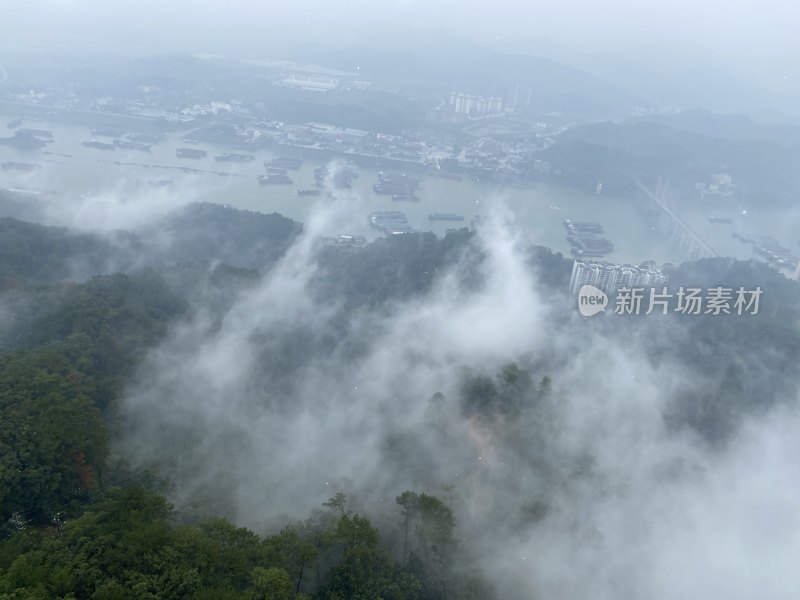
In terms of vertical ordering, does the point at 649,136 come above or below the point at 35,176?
above

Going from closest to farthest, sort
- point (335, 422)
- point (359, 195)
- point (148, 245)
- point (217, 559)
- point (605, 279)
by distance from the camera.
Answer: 1. point (217, 559)
2. point (335, 422)
3. point (605, 279)
4. point (148, 245)
5. point (359, 195)

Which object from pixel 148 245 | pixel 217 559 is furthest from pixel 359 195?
pixel 217 559

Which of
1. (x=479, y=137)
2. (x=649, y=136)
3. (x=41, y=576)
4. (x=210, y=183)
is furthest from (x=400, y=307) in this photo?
(x=649, y=136)

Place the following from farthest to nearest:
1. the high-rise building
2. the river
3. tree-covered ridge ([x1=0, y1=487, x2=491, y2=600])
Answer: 1. the river
2. the high-rise building
3. tree-covered ridge ([x1=0, y1=487, x2=491, y2=600])

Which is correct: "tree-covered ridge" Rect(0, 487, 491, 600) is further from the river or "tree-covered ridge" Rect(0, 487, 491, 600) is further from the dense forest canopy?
the river

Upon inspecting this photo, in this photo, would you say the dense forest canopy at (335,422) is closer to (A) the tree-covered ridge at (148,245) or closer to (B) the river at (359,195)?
(A) the tree-covered ridge at (148,245)

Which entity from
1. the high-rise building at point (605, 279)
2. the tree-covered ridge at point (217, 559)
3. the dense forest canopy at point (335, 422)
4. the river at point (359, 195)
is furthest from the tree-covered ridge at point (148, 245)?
the high-rise building at point (605, 279)

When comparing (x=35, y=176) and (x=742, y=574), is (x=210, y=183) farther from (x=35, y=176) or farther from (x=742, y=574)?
(x=742, y=574)

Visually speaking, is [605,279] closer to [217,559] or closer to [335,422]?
[335,422]

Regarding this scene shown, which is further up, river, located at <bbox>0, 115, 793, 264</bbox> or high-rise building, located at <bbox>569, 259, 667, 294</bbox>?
high-rise building, located at <bbox>569, 259, 667, 294</bbox>

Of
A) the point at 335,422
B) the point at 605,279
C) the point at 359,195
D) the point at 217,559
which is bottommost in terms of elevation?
the point at 335,422

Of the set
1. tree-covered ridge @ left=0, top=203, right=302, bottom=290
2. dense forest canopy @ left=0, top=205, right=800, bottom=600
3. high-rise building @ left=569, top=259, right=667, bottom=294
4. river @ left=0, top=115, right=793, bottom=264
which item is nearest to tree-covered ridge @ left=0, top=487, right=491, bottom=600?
dense forest canopy @ left=0, top=205, right=800, bottom=600
